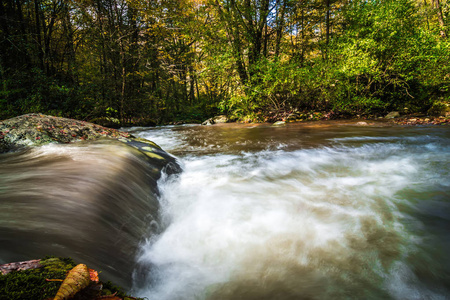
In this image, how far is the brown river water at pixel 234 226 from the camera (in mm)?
1611

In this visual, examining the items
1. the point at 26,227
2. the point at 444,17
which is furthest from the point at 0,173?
the point at 444,17

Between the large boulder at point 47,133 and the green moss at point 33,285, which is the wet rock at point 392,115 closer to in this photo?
the large boulder at point 47,133

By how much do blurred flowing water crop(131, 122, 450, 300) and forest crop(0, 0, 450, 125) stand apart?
6801 millimetres

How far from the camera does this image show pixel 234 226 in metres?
2.48

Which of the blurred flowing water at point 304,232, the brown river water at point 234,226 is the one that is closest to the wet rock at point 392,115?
the blurred flowing water at point 304,232

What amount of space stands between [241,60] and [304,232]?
12.0m

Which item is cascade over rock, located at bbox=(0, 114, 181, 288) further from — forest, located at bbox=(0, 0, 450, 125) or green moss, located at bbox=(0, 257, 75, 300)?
forest, located at bbox=(0, 0, 450, 125)

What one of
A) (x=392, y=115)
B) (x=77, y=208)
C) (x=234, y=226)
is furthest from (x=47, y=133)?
(x=392, y=115)

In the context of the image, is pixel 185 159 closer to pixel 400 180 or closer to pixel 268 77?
pixel 400 180

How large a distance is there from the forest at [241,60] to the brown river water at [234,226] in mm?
7640

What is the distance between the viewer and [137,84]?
1481cm

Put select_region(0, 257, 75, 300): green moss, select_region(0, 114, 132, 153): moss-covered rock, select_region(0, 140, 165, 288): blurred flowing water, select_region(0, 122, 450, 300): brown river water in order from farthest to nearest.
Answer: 1. select_region(0, 114, 132, 153): moss-covered rock
2. select_region(0, 122, 450, 300): brown river water
3. select_region(0, 140, 165, 288): blurred flowing water
4. select_region(0, 257, 75, 300): green moss

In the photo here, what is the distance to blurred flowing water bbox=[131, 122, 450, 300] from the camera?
168 cm

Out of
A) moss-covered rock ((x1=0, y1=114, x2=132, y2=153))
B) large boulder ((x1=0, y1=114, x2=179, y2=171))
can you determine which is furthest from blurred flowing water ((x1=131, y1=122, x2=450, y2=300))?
moss-covered rock ((x1=0, y1=114, x2=132, y2=153))
